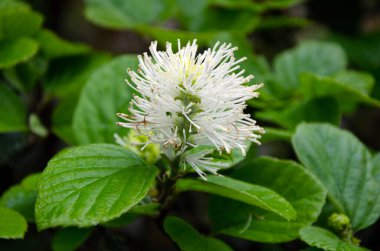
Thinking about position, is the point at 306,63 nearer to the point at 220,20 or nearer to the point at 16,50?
the point at 220,20

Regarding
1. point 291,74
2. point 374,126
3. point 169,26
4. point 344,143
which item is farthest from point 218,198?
point 169,26

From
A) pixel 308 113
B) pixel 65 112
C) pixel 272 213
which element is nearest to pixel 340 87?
pixel 308 113

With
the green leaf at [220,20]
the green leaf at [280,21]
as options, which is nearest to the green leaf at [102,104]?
the green leaf at [220,20]

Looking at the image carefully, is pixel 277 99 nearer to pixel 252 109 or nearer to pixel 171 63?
pixel 252 109

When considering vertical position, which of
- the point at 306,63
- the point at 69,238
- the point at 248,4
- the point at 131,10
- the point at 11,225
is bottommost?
the point at 69,238

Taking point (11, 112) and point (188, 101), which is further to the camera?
point (11, 112)
